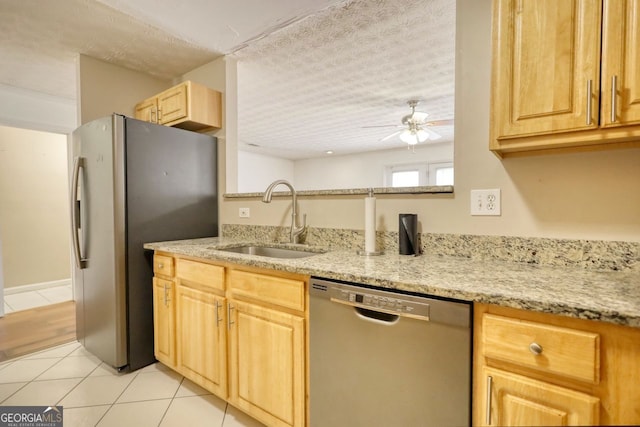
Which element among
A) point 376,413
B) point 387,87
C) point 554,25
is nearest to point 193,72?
point 387,87

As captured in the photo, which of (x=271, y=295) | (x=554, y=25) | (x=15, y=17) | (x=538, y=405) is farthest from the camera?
(x=15, y=17)

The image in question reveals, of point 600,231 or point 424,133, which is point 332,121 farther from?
point 600,231

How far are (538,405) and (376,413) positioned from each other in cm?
49

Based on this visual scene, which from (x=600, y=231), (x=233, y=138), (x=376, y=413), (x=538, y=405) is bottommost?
(x=376, y=413)

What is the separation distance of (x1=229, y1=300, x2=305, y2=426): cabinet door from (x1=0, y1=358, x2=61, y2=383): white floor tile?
151 cm

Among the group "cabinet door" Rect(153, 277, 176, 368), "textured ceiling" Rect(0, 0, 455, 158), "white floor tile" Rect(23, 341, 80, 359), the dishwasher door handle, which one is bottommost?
"white floor tile" Rect(23, 341, 80, 359)

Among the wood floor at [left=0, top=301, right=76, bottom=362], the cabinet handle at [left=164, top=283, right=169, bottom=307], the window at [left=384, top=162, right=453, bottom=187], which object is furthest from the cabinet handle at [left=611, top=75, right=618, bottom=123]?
the window at [left=384, top=162, right=453, bottom=187]

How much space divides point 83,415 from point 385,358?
A: 65.5 inches

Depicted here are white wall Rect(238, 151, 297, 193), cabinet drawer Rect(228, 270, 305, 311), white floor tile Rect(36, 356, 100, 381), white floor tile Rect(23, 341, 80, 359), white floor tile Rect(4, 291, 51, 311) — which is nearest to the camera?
cabinet drawer Rect(228, 270, 305, 311)

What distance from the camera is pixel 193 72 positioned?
2801 millimetres

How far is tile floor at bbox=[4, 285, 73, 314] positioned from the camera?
3.35 m

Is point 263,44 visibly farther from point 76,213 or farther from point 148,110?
point 76,213

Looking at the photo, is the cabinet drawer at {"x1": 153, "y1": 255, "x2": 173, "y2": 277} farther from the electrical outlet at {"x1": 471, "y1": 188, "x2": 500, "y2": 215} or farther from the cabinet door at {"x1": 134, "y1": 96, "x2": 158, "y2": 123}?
the electrical outlet at {"x1": 471, "y1": 188, "x2": 500, "y2": 215}

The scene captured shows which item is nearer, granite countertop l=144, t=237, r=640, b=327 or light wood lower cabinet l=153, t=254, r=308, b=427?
granite countertop l=144, t=237, r=640, b=327
